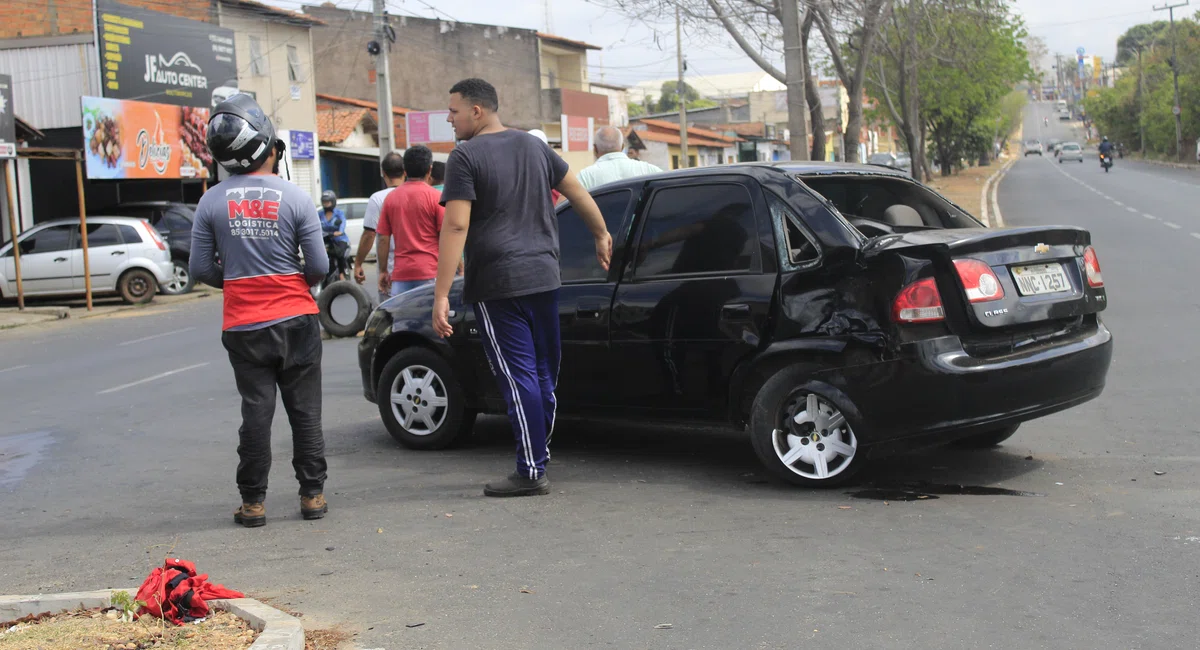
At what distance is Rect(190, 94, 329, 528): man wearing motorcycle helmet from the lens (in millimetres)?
5453

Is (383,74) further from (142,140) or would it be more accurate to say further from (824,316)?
(824,316)

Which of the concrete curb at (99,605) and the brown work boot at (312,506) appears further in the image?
the brown work boot at (312,506)

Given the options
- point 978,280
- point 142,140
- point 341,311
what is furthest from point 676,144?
point 978,280

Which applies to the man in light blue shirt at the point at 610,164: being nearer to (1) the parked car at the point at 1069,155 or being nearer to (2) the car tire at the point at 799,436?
(2) the car tire at the point at 799,436

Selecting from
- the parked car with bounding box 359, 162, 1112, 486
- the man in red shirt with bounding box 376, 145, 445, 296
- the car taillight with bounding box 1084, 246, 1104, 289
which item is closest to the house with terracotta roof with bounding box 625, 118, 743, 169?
the man in red shirt with bounding box 376, 145, 445, 296

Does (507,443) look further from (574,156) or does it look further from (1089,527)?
(574,156)

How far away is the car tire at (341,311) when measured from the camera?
12.7 m

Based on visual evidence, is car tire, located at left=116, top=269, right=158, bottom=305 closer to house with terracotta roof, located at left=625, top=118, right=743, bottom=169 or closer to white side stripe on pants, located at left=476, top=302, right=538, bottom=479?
white side stripe on pants, located at left=476, top=302, right=538, bottom=479

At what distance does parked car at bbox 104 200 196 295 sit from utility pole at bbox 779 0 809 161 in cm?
1254

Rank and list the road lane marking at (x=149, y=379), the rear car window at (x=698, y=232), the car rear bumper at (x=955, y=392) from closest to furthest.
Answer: the car rear bumper at (x=955, y=392) < the rear car window at (x=698, y=232) < the road lane marking at (x=149, y=379)

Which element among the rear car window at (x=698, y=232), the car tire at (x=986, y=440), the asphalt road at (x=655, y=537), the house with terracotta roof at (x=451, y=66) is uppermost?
the house with terracotta roof at (x=451, y=66)

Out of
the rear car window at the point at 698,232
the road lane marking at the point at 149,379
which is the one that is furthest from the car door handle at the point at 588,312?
the road lane marking at the point at 149,379

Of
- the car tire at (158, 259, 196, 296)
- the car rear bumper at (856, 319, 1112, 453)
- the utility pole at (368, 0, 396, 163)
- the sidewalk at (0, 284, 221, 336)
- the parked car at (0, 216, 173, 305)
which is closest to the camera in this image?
the car rear bumper at (856, 319, 1112, 453)

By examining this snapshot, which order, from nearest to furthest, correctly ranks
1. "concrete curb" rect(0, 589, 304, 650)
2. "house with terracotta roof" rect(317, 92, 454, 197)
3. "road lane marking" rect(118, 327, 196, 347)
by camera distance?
"concrete curb" rect(0, 589, 304, 650), "road lane marking" rect(118, 327, 196, 347), "house with terracotta roof" rect(317, 92, 454, 197)
